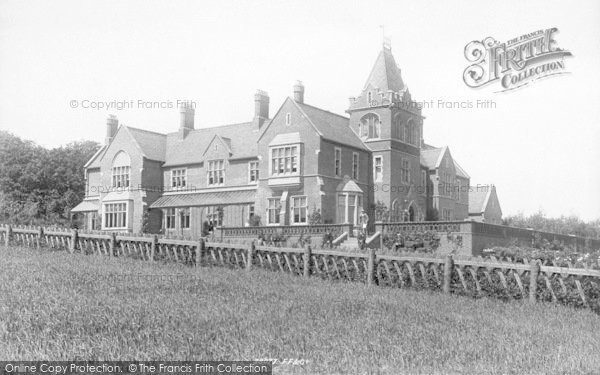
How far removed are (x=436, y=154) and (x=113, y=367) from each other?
140 ft

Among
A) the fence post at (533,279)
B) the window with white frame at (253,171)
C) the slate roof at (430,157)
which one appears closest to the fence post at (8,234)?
the window with white frame at (253,171)

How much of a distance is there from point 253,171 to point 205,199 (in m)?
3.94

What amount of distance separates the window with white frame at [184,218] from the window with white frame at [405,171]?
14.7m

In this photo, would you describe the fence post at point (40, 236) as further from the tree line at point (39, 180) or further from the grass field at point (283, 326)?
the tree line at point (39, 180)

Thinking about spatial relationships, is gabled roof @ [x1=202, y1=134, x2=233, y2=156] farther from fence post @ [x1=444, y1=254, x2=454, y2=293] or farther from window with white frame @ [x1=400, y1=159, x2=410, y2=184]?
fence post @ [x1=444, y1=254, x2=454, y2=293]

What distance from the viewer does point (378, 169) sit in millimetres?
41344

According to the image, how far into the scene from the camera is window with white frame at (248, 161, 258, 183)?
1677 inches

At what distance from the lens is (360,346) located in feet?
29.8

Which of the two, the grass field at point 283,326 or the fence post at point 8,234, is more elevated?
the fence post at point 8,234

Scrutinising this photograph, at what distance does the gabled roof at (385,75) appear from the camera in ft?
138

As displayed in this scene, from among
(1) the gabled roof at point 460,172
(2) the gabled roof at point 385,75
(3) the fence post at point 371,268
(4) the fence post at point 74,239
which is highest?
(2) the gabled roof at point 385,75

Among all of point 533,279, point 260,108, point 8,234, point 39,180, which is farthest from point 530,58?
point 39,180

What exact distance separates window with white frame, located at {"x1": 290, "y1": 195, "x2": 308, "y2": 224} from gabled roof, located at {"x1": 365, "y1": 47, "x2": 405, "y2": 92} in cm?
934

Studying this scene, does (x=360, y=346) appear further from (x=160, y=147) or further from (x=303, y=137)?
(x=160, y=147)
